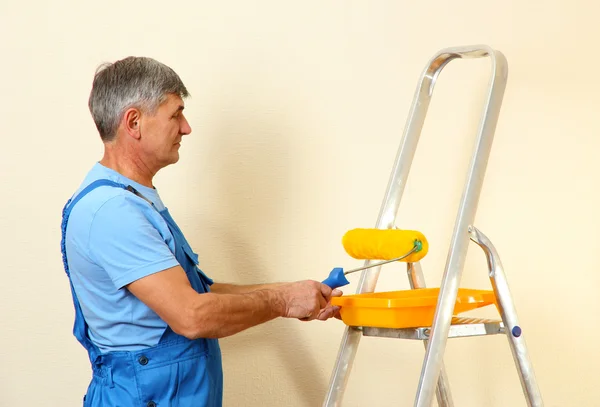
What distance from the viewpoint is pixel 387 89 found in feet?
7.48

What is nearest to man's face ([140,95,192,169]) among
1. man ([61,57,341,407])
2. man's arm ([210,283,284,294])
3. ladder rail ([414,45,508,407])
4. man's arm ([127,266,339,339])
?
man ([61,57,341,407])

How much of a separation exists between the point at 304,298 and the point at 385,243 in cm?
23

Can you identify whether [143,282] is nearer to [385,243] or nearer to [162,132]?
[162,132]

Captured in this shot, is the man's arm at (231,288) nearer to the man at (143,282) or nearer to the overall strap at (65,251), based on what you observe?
the man at (143,282)

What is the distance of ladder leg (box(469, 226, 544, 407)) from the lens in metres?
1.56

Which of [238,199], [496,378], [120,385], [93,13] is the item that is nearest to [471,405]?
[496,378]

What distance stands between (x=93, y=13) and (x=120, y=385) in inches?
46.1

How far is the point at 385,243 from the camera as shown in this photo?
5.25ft

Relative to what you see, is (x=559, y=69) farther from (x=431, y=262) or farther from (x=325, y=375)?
(x=325, y=375)

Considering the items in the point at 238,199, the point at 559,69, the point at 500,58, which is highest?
the point at 500,58

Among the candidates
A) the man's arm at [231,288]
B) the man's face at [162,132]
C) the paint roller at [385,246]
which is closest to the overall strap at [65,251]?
the man's face at [162,132]

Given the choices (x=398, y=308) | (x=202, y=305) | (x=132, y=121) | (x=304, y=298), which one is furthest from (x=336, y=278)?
(x=132, y=121)

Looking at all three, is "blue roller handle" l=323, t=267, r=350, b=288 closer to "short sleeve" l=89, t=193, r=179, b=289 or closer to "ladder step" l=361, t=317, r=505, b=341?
"ladder step" l=361, t=317, r=505, b=341

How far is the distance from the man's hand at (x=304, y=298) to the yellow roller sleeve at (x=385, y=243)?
0.36 feet
